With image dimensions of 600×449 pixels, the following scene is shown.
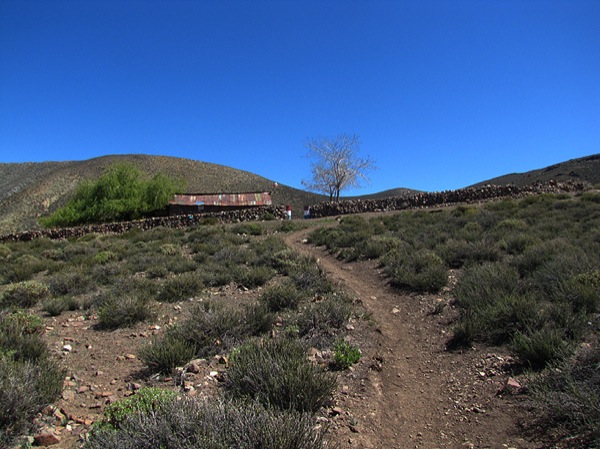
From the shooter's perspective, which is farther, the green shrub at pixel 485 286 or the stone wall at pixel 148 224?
the stone wall at pixel 148 224

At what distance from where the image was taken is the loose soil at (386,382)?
11.4 feet

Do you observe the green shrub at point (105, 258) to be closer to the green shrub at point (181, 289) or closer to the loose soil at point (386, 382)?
the green shrub at point (181, 289)

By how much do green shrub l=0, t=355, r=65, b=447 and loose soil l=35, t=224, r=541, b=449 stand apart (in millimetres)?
169

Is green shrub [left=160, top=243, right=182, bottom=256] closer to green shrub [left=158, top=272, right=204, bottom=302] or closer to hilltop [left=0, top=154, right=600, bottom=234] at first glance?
green shrub [left=158, top=272, right=204, bottom=302]

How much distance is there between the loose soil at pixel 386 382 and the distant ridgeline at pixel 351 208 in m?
20.7

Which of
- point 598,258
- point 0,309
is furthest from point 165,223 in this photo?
point 598,258

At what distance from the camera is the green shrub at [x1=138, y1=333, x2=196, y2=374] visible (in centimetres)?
485

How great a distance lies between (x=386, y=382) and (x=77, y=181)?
83144 mm

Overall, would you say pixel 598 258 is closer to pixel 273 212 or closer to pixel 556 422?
pixel 556 422

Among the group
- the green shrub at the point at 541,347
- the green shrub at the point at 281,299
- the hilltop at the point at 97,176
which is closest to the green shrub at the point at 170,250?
the green shrub at the point at 281,299

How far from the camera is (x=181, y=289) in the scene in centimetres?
837

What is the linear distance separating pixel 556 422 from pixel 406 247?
8.23 meters

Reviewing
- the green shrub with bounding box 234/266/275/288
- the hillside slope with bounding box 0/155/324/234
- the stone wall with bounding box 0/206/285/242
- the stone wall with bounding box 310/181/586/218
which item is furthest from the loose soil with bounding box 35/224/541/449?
the hillside slope with bounding box 0/155/324/234

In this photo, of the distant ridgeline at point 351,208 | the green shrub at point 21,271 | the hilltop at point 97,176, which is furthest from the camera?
the hilltop at point 97,176
